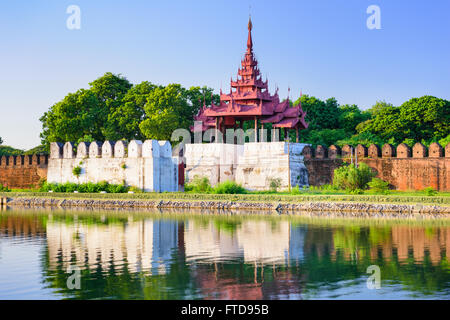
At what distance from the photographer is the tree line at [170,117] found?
1794 inches

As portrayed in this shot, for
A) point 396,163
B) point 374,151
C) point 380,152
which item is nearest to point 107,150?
point 374,151

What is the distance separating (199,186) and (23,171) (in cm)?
1781

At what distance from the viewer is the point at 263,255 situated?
49.1 ft

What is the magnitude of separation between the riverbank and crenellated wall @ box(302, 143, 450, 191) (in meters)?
9.73

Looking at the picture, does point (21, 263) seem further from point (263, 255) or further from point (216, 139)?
point (216, 139)

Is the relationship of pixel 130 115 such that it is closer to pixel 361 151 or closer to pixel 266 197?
pixel 361 151

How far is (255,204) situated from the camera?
99.0 ft

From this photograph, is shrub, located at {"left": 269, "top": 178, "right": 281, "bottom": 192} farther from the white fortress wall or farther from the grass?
the grass

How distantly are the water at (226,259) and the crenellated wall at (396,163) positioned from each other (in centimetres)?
1465

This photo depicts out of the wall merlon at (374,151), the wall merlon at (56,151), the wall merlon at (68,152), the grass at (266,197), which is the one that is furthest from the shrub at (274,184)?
the wall merlon at (56,151)

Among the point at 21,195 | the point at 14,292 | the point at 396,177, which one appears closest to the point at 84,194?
the point at 21,195

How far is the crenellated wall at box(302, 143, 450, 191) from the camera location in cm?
3656

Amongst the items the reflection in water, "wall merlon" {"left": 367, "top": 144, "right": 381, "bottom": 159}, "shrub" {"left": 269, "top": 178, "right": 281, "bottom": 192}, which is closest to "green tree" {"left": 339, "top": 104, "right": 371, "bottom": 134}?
"wall merlon" {"left": 367, "top": 144, "right": 381, "bottom": 159}

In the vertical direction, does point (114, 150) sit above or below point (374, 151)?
above
